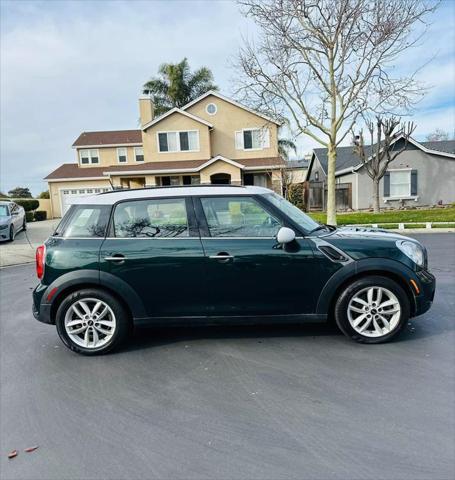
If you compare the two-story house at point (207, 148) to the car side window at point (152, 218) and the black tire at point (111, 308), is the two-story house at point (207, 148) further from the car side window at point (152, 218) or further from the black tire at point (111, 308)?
the black tire at point (111, 308)

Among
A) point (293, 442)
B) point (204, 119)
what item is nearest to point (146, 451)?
point (293, 442)

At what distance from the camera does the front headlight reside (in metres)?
3.89

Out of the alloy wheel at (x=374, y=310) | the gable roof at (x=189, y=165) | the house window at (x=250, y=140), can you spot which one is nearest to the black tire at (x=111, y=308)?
the alloy wheel at (x=374, y=310)

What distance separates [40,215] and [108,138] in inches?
351

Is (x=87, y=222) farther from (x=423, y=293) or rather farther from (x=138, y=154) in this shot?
(x=138, y=154)

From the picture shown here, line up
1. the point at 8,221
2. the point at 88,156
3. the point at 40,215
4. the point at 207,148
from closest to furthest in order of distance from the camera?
the point at 8,221, the point at 207,148, the point at 40,215, the point at 88,156

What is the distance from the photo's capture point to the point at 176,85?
36156 millimetres

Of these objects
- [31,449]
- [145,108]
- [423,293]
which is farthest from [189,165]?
[31,449]

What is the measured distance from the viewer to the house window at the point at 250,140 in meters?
25.7

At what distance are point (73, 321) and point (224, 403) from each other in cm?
197

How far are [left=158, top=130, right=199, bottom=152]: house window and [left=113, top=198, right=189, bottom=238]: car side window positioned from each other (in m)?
22.4

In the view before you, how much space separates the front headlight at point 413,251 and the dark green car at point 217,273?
0.04ft

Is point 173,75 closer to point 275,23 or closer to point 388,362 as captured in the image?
point 275,23

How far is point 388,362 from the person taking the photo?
3490 millimetres
